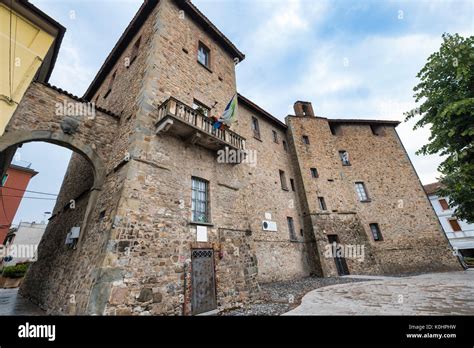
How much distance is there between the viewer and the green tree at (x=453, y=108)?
6266mm

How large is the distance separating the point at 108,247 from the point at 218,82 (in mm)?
8780

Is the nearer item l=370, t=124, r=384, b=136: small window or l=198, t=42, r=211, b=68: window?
l=198, t=42, r=211, b=68: window

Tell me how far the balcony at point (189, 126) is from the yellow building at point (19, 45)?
12.6ft

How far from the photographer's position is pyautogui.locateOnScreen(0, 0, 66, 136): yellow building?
557cm

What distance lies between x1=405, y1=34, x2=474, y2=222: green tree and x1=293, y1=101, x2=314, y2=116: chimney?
1071 centimetres

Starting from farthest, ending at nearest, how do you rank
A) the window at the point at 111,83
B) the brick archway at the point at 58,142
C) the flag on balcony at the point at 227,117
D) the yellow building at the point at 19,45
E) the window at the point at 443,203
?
1. the window at the point at 443,203
2. the window at the point at 111,83
3. the flag on balcony at the point at 227,117
4. the yellow building at the point at 19,45
5. the brick archway at the point at 58,142

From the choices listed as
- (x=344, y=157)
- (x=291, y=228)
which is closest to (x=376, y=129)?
(x=344, y=157)

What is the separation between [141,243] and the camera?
518cm

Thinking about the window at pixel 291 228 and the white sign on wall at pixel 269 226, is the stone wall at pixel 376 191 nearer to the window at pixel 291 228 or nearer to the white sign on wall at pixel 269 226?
the window at pixel 291 228

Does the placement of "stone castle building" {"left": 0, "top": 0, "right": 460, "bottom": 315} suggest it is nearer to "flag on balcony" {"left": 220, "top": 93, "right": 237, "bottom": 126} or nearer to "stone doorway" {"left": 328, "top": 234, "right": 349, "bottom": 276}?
"stone doorway" {"left": 328, "top": 234, "right": 349, "bottom": 276}

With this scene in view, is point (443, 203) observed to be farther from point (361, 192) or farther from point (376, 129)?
point (361, 192)

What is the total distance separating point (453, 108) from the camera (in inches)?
239

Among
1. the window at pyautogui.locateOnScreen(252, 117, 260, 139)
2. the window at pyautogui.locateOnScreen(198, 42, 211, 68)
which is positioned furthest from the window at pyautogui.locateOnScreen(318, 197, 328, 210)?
the window at pyautogui.locateOnScreen(198, 42, 211, 68)

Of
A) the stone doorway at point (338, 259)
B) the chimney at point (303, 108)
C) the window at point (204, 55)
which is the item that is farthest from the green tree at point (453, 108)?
the chimney at point (303, 108)
